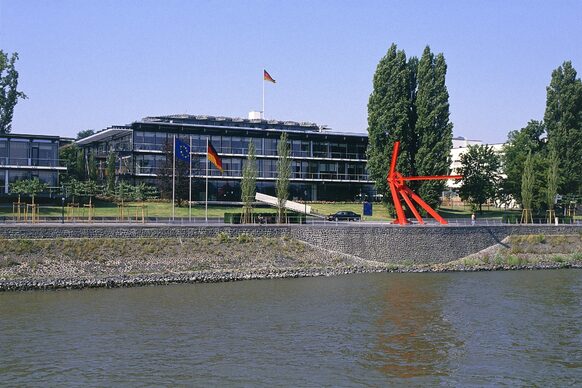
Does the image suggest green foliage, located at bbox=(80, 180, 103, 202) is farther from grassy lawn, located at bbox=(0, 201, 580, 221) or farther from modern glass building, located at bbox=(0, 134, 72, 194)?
modern glass building, located at bbox=(0, 134, 72, 194)

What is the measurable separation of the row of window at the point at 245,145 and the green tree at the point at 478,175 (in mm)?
14060

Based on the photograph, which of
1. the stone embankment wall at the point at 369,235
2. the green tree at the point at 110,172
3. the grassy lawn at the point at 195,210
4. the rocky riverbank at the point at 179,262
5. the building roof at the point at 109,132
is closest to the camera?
the rocky riverbank at the point at 179,262

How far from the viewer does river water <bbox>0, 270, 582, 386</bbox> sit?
24672 mm

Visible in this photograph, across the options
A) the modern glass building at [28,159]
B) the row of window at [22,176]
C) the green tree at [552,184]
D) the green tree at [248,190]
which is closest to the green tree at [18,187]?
the row of window at [22,176]

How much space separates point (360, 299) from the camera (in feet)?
130

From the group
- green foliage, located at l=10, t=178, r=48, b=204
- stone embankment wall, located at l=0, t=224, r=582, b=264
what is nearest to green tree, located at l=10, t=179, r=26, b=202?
green foliage, located at l=10, t=178, r=48, b=204

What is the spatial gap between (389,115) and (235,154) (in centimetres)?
2095

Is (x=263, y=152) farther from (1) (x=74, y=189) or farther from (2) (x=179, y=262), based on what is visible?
(2) (x=179, y=262)

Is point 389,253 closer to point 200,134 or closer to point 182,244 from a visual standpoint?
point 182,244

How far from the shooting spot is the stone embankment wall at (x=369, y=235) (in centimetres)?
5072

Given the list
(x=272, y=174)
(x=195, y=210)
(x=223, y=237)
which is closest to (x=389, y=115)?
(x=272, y=174)

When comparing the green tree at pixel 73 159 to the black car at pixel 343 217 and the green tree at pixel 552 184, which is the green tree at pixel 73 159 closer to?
the black car at pixel 343 217

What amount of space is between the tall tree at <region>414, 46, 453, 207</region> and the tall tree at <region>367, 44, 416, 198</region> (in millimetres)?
1141

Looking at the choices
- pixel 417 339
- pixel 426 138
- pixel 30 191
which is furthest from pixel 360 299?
pixel 30 191
